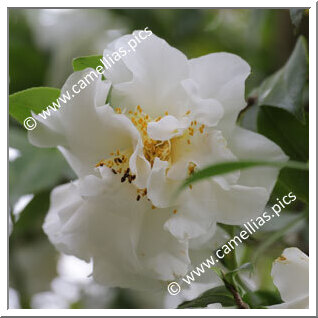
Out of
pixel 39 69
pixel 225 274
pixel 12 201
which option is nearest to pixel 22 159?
pixel 12 201

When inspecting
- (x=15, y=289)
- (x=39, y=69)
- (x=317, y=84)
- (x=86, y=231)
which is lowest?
(x=15, y=289)

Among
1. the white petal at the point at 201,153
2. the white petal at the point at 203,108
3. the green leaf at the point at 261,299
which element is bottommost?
the green leaf at the point at 261,299

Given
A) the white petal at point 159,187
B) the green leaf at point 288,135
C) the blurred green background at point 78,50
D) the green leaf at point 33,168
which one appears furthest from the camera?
A: the blurred green background at point 78,50

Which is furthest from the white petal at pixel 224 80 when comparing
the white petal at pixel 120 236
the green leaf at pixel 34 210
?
the green leaf at pixel 34 210

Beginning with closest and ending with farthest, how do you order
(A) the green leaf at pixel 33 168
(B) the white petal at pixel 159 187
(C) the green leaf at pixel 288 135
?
(B) the white petal at pixel 159 187 < (C) the green leaf at pixel 288 135 < (A) the green leaf at pixel 33 168

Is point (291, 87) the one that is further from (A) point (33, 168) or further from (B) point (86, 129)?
(A) point (33, 168)

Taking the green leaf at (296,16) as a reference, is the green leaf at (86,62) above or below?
below

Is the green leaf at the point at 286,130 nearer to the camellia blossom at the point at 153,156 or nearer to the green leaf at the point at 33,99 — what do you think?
the camellia blossom at the point at 153,156

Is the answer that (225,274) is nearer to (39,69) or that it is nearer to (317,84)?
(317,84)
